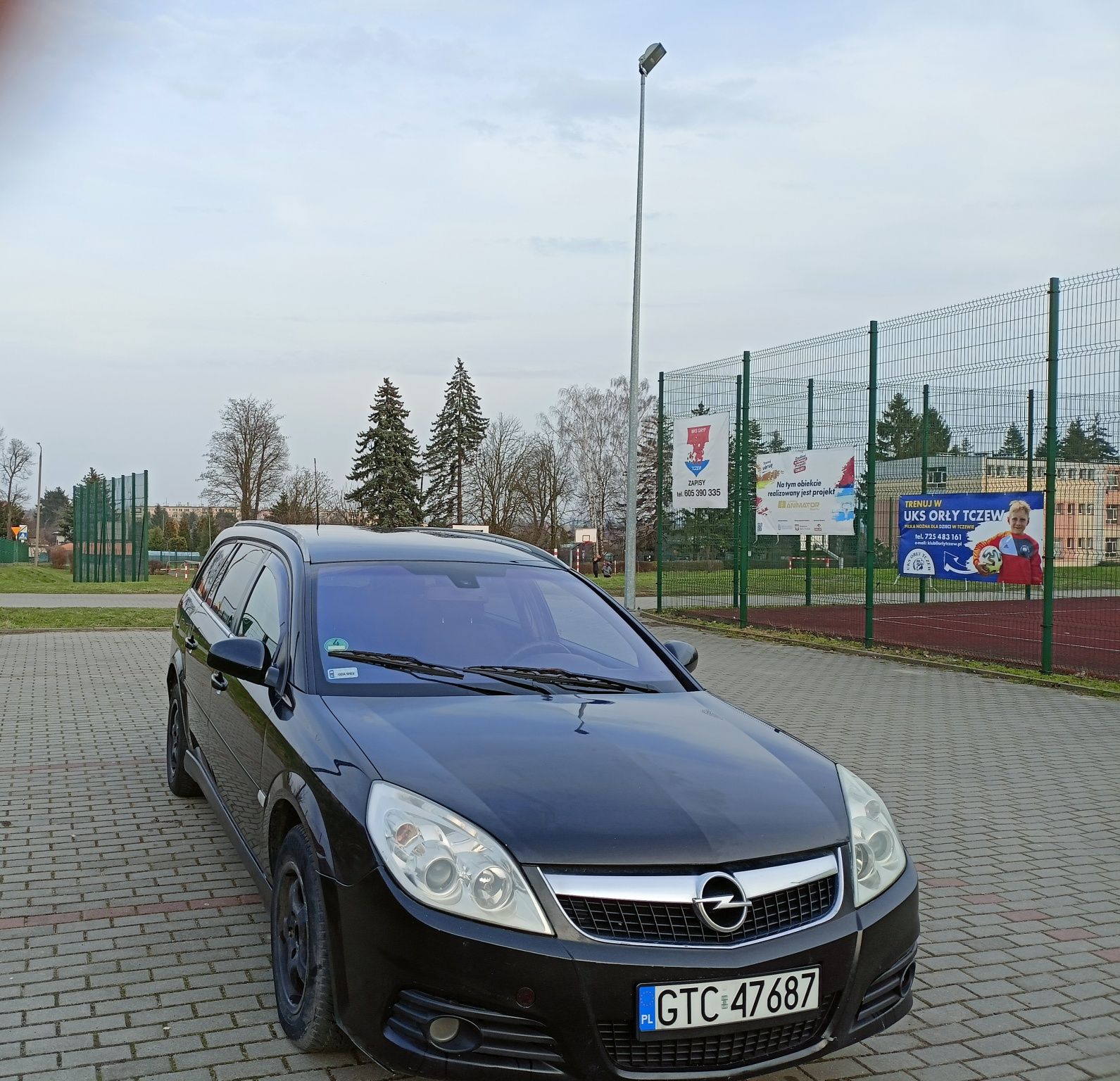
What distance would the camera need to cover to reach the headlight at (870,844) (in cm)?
317

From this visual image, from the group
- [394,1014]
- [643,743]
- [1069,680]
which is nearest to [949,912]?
[643,743]

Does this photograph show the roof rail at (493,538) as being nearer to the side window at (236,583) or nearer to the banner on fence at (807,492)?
the side window at (236,583)

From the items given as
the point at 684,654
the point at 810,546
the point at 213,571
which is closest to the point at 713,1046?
the point at 684,654

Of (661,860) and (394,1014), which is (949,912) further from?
(394,1014)

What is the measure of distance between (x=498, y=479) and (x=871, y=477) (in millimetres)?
51962

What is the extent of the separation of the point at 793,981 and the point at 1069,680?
33.5 ft

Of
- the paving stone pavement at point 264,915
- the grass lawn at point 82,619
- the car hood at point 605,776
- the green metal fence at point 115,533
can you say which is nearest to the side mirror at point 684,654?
the car hood at point 605,776

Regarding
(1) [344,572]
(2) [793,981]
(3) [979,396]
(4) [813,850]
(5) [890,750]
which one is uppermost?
(3) [979,396]

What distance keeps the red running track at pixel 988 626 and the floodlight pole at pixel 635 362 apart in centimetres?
186

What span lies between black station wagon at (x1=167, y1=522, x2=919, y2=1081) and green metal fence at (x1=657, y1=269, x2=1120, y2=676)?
9.16 meters

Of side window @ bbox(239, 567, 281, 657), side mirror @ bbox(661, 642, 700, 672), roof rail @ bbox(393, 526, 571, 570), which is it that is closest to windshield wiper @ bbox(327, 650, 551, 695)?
side window @ bbox(239, 567, 281, 657)

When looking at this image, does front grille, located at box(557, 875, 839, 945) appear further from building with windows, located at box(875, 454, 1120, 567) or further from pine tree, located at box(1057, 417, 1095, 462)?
building with windows, located at box(875, 454, 1120, 567)

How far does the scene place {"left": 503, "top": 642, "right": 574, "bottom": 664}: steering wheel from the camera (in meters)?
4.39

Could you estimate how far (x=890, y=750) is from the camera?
8383 millimetres
